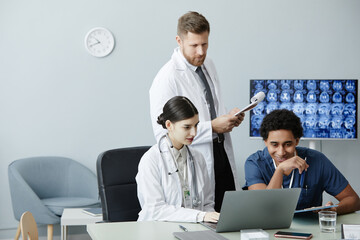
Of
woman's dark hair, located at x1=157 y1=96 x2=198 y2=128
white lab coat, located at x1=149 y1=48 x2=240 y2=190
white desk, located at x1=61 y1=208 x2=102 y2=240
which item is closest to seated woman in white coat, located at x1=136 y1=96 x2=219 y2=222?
woman's dark hair, located at x1=157 y1=96 x2=198 y2=128

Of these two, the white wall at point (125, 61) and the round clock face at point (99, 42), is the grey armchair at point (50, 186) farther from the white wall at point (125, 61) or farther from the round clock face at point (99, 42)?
the round clock face at point (99, 42)

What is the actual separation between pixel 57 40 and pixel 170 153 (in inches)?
106

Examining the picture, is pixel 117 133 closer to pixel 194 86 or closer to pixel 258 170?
pixel 194 86

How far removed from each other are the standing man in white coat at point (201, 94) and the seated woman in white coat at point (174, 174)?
0.87 ft

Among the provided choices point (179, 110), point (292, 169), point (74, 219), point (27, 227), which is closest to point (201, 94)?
point (179, 110)

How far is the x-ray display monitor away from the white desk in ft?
5.23

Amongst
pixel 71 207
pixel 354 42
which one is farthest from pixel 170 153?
pixel 354 42

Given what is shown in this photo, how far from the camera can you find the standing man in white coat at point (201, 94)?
2770 millimetres

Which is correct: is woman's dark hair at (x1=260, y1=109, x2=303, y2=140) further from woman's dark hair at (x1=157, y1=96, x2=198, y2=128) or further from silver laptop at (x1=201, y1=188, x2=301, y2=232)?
silver laptop at (x1=201, y1=188, x2=301, y2=232)

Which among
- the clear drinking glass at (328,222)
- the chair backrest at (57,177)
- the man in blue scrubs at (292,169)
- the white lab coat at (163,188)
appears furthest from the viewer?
the chair backrest at (57,177)

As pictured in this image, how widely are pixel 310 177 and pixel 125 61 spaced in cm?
268

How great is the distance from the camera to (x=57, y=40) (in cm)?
473

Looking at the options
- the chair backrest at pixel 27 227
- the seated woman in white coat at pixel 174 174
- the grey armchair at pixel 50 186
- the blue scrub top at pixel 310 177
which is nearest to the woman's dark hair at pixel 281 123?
the blue scrub top at pixel 310 177

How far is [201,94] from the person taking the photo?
9.58 ft
